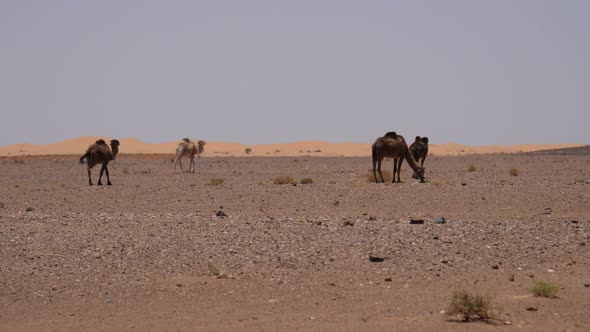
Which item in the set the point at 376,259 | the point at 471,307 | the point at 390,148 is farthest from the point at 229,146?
the point at 471,307

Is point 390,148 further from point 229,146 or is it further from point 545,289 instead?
point 229,146

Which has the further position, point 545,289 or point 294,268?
point 294,268

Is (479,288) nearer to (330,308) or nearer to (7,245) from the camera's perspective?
(330,308)

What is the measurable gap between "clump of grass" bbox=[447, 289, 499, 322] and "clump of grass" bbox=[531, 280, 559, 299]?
1.08m

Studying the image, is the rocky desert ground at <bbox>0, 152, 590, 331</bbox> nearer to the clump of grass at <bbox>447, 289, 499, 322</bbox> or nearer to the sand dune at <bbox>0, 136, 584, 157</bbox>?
the clump of grass at <bbox>447, 289, 499, 322</bbox>

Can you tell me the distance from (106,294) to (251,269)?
86.2 inches

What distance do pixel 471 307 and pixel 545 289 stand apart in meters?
1.56

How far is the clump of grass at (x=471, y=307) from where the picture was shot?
33.8ft

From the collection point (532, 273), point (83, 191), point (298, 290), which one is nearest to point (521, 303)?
point (532, 273)

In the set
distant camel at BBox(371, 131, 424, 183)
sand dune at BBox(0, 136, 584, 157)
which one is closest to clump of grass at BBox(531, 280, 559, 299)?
distant camel at BBox(371, 131, 424, 183)

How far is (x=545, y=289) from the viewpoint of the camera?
1137 centimetres

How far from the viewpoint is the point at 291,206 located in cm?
2278

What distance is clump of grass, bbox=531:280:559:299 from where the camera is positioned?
37.3 ft

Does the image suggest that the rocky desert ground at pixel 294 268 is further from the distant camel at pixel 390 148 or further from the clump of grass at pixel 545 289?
the distant camel at pixel 390 148
